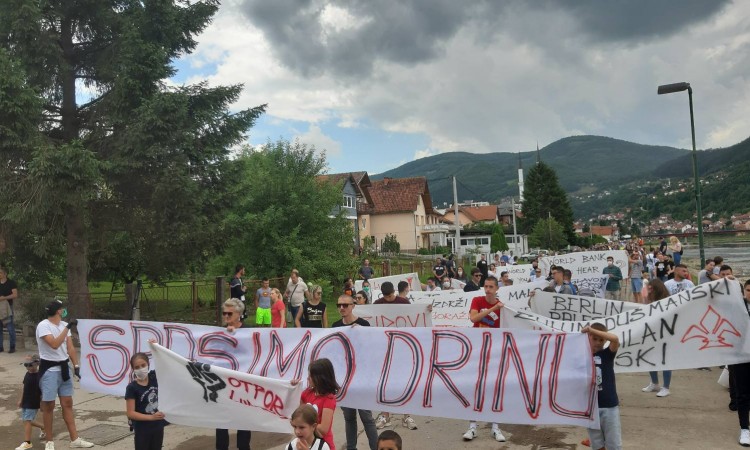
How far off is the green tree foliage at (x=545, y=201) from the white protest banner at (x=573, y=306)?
270 feet

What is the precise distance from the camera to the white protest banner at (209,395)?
553 centimetres

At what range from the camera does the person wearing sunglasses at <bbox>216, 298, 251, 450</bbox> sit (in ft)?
19.1

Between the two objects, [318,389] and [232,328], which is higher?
[232,328]

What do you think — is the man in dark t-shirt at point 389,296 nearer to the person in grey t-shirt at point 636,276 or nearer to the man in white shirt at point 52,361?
the man in white shirt at point 52,361

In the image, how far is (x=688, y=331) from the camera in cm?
661

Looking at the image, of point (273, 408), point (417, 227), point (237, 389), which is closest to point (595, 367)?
point (273, 408)

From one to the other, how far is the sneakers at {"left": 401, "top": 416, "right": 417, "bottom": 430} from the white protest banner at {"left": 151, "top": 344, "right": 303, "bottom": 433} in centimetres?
238

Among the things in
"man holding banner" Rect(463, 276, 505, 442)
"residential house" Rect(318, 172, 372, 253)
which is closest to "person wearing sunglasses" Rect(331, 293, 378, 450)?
"man holding banner" Rect(463, 276, 505, 442)

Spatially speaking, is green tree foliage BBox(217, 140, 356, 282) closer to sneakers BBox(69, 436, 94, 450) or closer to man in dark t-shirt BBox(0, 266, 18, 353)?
man in dark t-shirt BBox(0, 266, 18, 353)

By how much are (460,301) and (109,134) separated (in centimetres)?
1031

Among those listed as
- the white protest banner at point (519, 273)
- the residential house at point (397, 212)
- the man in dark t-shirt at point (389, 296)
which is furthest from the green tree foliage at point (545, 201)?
the man in dark t-shirt at point (389, 296)

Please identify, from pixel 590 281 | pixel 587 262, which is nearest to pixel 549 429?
pixel 590 281

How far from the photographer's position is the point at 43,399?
6691 millimetres

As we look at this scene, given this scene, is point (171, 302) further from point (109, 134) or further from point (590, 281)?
point (590, 281)
